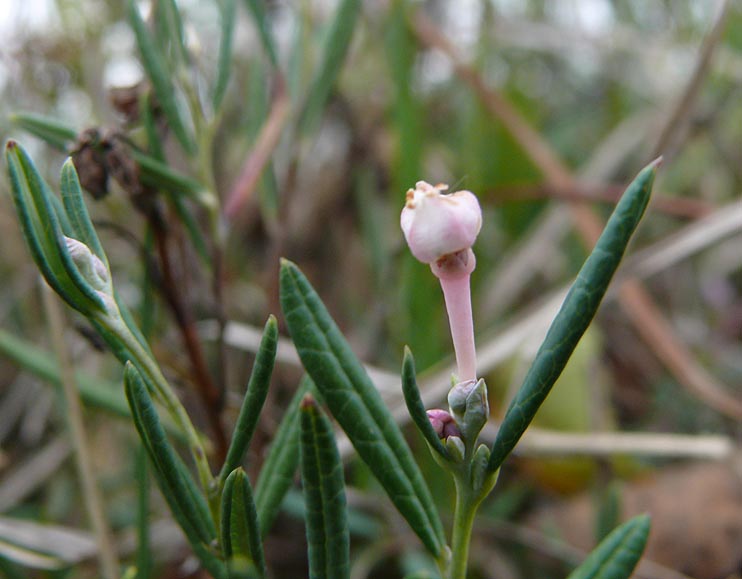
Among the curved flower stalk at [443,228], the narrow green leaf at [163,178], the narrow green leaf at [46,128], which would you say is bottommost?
the curved flower stalk at [443,228]

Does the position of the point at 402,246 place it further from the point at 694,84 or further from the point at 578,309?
the point at 578,309

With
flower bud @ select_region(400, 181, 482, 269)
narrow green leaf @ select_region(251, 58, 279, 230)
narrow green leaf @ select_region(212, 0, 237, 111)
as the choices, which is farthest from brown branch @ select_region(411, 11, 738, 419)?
flower bud @ select_region(400, 181, 482, 269)

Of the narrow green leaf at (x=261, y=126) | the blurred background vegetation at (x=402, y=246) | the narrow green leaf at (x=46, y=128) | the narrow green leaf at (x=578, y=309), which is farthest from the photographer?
the narrow green leaf at (x=261, y=126)

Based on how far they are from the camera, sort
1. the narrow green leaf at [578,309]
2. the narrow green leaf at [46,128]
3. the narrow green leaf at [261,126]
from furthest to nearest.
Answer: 1. the narrow green leaf at [261,126]
2. the narrow green leaf at [46,128]
3. the narrow green leaf at [578,309]

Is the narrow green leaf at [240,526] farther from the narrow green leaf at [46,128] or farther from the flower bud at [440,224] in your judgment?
the narrow green leaf at [46,128]

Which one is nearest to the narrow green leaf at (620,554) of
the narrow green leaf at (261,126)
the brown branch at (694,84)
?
the narrow green leaf at (261,126)

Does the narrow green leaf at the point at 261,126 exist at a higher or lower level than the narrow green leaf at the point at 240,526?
higher

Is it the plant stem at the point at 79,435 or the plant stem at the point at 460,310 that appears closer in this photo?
the plant stem at the point at 460,310

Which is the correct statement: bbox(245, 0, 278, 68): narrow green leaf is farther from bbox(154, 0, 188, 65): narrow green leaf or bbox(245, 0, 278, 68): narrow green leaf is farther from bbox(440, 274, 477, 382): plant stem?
bbox(440, 274, 477, 382): plant stem
